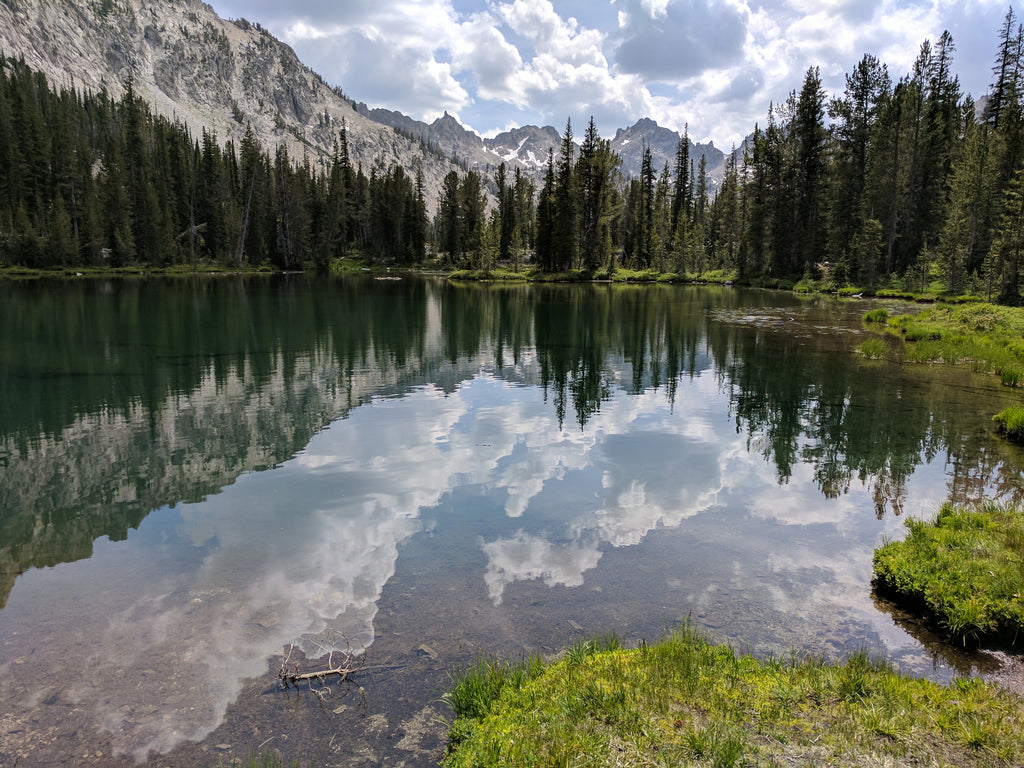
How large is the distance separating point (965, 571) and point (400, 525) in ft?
29.7

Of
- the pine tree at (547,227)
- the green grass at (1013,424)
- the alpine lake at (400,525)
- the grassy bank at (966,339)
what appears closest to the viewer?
the alpine lake at (400,525)

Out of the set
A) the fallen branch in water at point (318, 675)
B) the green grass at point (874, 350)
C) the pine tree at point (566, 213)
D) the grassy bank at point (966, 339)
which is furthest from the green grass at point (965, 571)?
the pine tree at point (566, 213)

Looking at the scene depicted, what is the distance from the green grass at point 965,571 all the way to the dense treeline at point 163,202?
122 meters

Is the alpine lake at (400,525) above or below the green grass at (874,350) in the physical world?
below

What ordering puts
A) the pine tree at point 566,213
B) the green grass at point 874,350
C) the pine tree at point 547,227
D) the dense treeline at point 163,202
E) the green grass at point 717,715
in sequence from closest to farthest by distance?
the green grass at point 717,715 < the green grass at point 874,350 < the pine tree at point 566,213 < the pine tree at point 547,227 < the dense treeline at point 163,202

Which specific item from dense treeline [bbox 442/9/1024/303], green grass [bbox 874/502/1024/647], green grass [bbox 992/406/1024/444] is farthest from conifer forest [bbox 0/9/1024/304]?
green grass [bbox 874/502/1024/647]

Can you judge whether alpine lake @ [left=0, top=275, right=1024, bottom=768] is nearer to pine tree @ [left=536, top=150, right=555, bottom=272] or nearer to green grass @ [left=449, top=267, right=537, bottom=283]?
green grass @ [left=449, top=267, right=537, bottom=283]

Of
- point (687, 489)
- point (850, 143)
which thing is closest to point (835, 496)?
point (687, 489)

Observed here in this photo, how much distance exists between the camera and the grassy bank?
2558 cm

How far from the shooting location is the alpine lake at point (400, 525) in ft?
22.7

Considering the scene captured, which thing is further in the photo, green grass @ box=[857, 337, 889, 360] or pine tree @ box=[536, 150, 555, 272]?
pine tree @ box=[536, 150, 555, 272]

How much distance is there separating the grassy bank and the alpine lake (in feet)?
4.19

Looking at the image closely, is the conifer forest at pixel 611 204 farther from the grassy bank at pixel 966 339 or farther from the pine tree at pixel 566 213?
the grassy bank at pixel 966 339

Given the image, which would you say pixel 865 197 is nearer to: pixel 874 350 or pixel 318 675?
pixel 874 350
